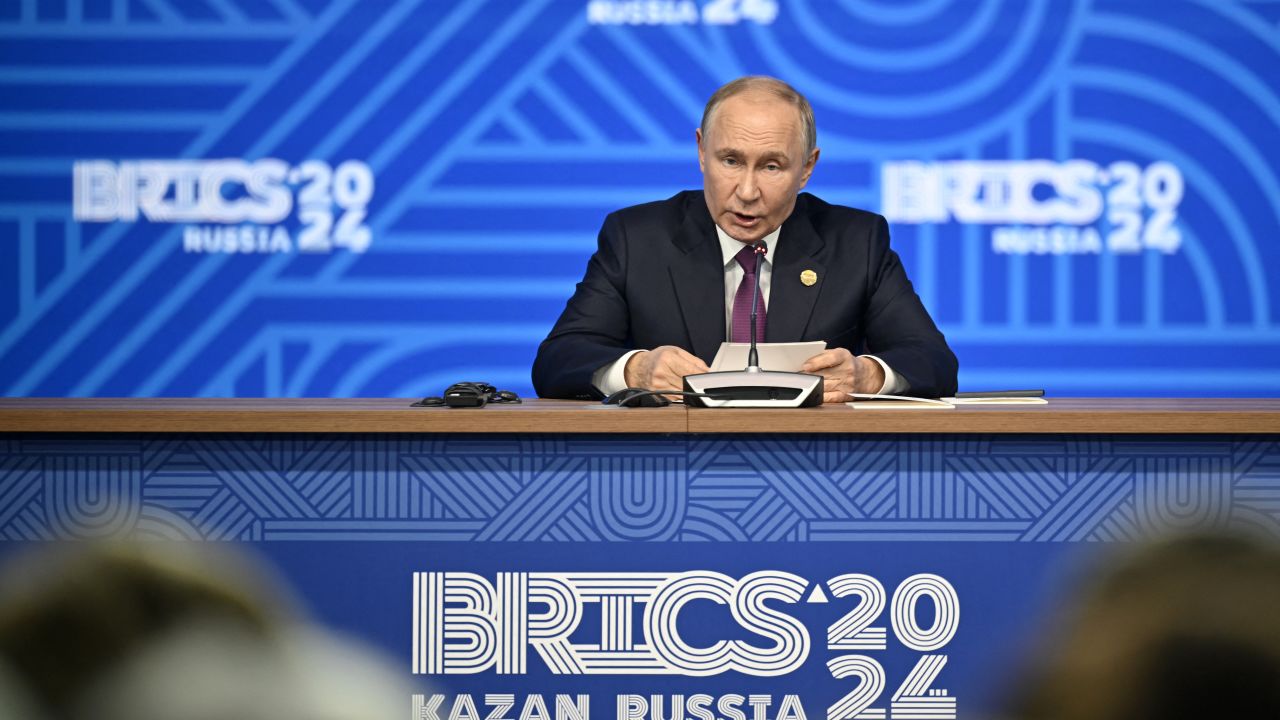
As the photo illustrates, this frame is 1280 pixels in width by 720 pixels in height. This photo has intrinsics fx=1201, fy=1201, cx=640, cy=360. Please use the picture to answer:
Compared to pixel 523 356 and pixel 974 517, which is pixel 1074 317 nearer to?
pixel 523 356

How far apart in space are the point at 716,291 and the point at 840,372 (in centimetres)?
52

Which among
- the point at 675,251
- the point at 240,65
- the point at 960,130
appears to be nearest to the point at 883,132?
the point at 960,130

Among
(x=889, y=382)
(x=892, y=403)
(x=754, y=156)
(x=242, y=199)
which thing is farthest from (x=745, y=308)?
(x=242, y=199)

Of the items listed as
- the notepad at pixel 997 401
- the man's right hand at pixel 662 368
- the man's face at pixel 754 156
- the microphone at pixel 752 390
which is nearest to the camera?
the microphone at pixel 752 390

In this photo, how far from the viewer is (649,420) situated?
1.69 metres

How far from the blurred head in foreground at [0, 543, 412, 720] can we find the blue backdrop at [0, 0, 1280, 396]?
2.52 m

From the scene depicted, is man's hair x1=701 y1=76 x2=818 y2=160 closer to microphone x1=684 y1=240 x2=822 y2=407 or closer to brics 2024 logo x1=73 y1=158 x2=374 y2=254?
microphone x1=684 y1=240 x2=822 y2=407

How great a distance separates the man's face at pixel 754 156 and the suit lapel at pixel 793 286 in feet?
0.29

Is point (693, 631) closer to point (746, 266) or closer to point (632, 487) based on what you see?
point (632, 487)

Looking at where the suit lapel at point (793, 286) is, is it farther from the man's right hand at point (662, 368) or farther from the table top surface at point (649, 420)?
the table top surface at point (649, 420)

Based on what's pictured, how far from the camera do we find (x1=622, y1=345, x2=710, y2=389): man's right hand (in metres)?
2.09

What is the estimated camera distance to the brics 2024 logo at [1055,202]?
4.01 metres

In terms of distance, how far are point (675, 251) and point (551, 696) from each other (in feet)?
3.93

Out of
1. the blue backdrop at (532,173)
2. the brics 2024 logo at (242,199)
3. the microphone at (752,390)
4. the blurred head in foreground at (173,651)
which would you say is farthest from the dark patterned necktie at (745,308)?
the brics 2024 logo at (242,199)
